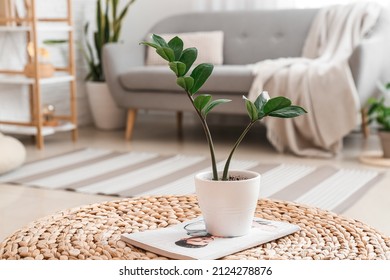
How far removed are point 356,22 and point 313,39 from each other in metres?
0.27

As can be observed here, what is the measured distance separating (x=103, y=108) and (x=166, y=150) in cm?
98

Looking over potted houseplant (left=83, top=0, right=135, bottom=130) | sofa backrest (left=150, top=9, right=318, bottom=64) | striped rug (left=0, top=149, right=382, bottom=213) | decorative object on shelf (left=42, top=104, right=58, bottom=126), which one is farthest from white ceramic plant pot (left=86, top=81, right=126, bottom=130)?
striped rug (left=0, top=149, right=382, bottom=213)

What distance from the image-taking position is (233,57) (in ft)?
14.1

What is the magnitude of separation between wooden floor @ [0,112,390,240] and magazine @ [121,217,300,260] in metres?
1.03

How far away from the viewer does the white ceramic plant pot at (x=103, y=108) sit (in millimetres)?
4539

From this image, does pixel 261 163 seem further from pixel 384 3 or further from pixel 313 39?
pixel 384 3

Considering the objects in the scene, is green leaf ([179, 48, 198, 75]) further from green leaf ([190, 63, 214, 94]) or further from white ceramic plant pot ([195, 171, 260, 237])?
white ceramic plant pot ([195, 171, 260, 237])

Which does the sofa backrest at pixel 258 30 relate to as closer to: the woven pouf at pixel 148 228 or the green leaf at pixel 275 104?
the woven pouf at pixel 148 228

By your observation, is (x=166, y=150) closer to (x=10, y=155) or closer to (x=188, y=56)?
(x=10, y=155)

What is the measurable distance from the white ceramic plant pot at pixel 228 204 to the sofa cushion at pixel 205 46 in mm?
3078

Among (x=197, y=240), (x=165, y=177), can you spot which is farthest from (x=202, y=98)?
(x=165, y=177)

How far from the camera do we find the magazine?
1.12m

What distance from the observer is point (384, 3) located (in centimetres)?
414
